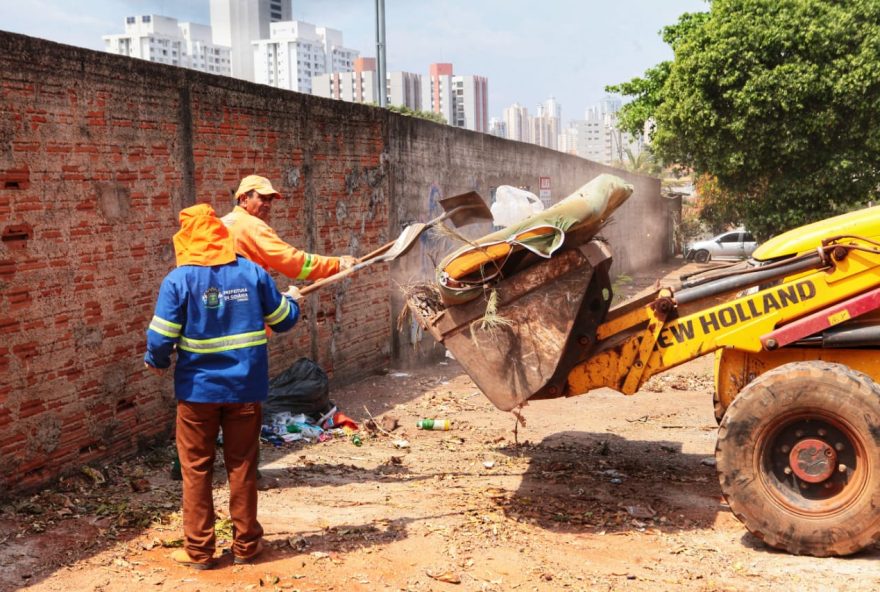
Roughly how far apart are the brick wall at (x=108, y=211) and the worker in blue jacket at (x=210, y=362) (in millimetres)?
1511

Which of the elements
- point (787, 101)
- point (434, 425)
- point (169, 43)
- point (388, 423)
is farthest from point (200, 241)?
point (169, 43)

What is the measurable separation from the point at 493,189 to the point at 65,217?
30.5ft

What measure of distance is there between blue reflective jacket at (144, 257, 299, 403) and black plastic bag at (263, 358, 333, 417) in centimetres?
292

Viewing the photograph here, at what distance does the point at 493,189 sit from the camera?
1462 centimetres

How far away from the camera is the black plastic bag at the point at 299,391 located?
7.86m

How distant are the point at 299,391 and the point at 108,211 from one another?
2.39 metres

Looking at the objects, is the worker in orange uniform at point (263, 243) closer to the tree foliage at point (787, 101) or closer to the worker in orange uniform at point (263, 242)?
the worker in orange uniform at point (263, 242)

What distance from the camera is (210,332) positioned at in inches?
187

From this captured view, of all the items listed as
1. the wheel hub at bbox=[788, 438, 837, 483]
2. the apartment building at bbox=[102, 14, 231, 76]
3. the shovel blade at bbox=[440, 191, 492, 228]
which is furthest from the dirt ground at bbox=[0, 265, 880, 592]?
the apartment building at bbox=[102, 14, 231, 76]

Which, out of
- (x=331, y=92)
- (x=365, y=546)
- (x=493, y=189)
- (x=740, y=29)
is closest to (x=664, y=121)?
(x=740, y=29)

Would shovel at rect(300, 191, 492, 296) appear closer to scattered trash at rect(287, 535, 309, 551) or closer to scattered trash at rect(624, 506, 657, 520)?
scattered trash at rect(287, 535, 309, 551)

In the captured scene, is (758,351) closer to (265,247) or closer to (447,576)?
(447,576)

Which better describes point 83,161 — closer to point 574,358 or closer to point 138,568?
point 138,568

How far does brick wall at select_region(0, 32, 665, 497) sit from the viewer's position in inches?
224
